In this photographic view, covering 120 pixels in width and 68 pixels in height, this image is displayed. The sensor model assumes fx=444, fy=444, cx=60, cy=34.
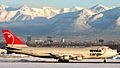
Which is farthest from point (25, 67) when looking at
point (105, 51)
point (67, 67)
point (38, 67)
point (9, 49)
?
point (105, 51)

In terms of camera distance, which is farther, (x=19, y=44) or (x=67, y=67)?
(x=19, y=44)

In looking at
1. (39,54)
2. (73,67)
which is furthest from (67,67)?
(39,54)

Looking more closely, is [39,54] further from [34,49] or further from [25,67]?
[25,67]

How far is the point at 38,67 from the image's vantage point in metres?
56.3

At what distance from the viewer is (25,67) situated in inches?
2206

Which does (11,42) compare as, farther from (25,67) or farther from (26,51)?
(25,67)

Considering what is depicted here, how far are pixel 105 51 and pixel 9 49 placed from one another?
16692 mm

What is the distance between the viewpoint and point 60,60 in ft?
253

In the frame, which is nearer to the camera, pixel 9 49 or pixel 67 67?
pixel 67 67

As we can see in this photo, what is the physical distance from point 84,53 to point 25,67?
22211 mm

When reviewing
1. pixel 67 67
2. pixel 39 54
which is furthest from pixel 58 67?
pixel 39 54

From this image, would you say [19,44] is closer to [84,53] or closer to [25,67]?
[84,53]

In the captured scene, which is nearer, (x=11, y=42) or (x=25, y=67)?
(x=25, y=67)

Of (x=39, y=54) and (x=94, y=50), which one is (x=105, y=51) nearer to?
(x=94, y=50)
